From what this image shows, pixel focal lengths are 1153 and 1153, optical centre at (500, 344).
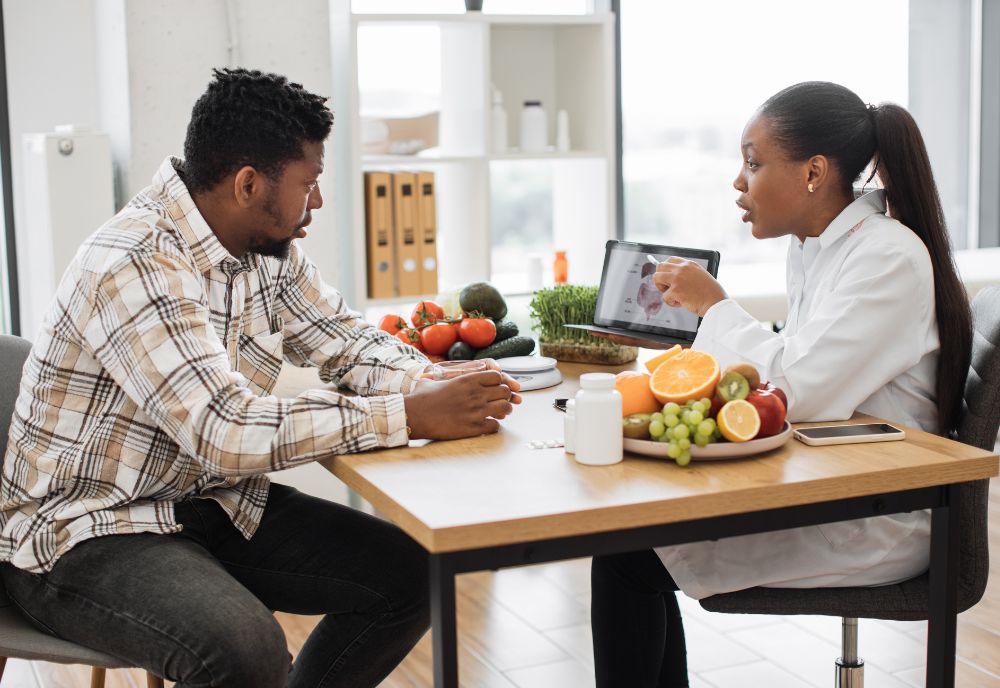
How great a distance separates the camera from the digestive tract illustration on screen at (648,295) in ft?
7.26

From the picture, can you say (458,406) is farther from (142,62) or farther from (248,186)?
(142,62)

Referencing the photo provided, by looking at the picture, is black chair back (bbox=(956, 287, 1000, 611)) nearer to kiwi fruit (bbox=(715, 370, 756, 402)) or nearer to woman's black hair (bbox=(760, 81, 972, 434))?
woman's black hair (bbox=(760, 81, 972, 434))

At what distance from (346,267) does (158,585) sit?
2131 mm

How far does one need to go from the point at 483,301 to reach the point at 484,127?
1.36m

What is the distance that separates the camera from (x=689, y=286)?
6.47 ft

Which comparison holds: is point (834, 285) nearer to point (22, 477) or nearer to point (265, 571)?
point (265, 571)

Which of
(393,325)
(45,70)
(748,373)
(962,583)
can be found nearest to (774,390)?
(748,373)

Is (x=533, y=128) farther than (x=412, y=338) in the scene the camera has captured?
Yes

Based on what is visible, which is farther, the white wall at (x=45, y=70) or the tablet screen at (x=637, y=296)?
the white wall at (x=45, y=70)

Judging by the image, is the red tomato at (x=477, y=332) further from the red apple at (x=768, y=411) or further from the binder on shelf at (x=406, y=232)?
the binder on shelf at (x=406, y=232)

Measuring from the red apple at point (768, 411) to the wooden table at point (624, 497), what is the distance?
0.04 meters

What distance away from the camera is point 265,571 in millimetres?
1897

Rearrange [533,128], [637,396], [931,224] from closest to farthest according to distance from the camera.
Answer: [637,396]
[931,224]
[533,128]

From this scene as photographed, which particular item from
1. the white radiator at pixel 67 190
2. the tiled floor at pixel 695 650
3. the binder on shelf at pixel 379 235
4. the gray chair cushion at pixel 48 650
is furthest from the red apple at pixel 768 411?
the white radiator at pixel 67 190
